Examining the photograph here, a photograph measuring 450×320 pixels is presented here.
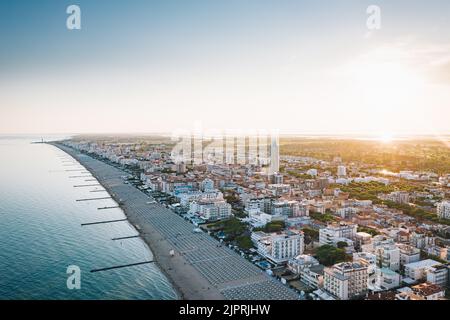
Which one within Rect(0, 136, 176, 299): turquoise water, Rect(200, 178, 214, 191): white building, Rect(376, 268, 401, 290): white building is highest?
Rect(200, 178, 214, 191): white building

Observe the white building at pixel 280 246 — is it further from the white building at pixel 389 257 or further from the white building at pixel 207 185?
the white building at pixel 207 185

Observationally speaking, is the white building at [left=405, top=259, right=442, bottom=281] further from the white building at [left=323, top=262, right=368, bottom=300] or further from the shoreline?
the shoreline

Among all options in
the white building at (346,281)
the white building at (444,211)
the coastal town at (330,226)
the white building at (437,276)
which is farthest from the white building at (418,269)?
the white building at (444,211)

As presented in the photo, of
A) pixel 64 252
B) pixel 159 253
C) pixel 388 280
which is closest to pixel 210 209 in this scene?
pixel 159 253

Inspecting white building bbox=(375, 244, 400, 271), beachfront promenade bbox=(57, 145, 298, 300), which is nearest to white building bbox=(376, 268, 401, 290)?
white building bbox=(375, 244, 400, 271)

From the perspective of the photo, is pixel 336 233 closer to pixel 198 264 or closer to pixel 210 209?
pixel 198 264

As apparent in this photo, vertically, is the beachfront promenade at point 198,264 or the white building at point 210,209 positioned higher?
the white building at point 210,209
